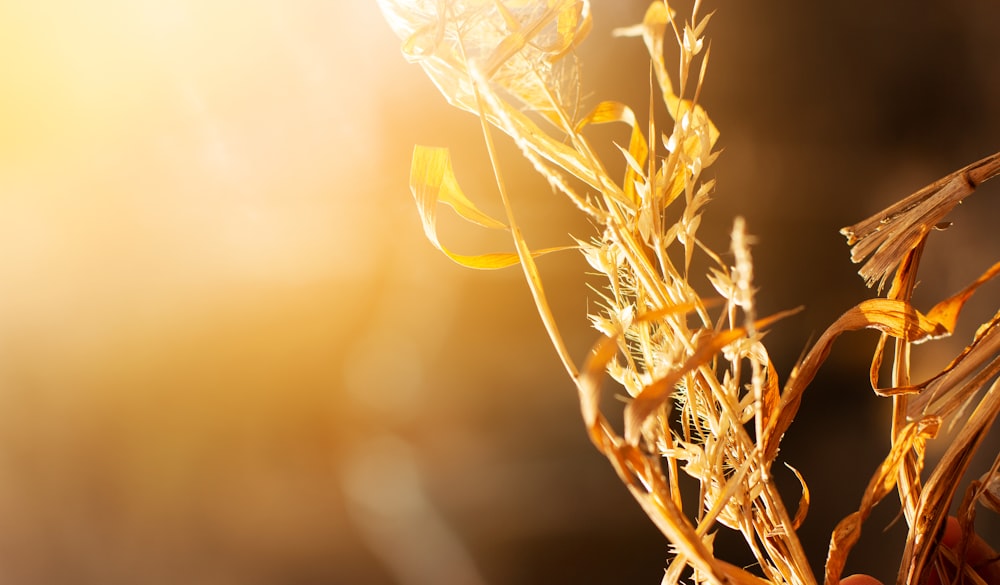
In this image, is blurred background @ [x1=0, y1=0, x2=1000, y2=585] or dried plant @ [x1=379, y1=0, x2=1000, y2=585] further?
blurred background @ [x1=0, y1=0, x2=1000, y2=585]

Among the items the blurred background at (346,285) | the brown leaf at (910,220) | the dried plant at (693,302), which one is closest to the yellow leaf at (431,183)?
the dried plant at (693,302)

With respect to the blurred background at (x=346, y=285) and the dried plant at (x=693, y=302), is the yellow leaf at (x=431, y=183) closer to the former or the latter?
the dried plant at (x=693, y=302)

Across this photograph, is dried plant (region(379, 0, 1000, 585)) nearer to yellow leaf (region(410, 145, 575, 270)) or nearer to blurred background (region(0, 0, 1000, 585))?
yellow leaf (region(410, 145, 575, 270))

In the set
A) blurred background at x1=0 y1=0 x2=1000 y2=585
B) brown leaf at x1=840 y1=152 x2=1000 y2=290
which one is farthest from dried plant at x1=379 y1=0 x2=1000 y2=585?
blurred background at x1=0 y1=0 x2=1000 y2=585

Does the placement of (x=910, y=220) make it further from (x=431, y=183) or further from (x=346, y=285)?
(x=346, y=285)

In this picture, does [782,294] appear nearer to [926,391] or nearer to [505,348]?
[505,348]

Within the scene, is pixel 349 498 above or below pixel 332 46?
below

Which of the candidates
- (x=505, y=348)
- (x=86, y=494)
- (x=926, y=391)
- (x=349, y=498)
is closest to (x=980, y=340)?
(x=926, y=391)
